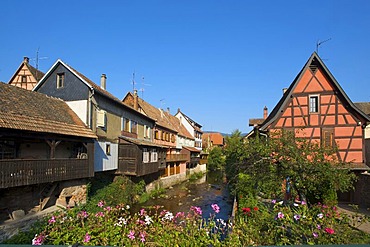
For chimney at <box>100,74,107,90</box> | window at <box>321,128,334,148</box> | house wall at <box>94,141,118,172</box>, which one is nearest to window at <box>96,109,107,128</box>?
house wall at <box>94,141,118,172</box>

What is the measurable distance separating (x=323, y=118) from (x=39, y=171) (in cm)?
1787

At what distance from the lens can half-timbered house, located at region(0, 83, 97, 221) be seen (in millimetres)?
10643

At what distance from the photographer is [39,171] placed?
11.6m

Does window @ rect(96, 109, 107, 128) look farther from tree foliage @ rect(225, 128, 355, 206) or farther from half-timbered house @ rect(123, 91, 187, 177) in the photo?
tree foliage @ rect(225, 128, 355, 206)

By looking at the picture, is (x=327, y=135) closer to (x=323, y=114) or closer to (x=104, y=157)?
(x=323, y=114)

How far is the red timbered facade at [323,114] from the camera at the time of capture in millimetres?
15961

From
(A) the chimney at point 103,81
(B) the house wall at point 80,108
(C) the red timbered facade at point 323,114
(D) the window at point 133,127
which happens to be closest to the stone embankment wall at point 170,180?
(D) the window at point 133,127

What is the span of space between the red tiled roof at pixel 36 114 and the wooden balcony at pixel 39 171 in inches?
62.1

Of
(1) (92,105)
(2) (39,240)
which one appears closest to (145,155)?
(1) (92,105)

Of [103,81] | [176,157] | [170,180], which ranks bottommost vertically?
[170,180]

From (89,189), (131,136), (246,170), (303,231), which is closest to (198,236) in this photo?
(303,231)

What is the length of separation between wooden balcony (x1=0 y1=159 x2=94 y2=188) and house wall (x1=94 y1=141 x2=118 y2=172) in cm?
156

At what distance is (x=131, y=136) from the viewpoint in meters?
22.7

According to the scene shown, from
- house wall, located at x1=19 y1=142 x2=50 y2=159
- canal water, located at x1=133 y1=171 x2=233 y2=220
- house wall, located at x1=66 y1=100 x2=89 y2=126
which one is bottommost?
canal water, located at x1=133 y1=171 x2=233 y2=220
